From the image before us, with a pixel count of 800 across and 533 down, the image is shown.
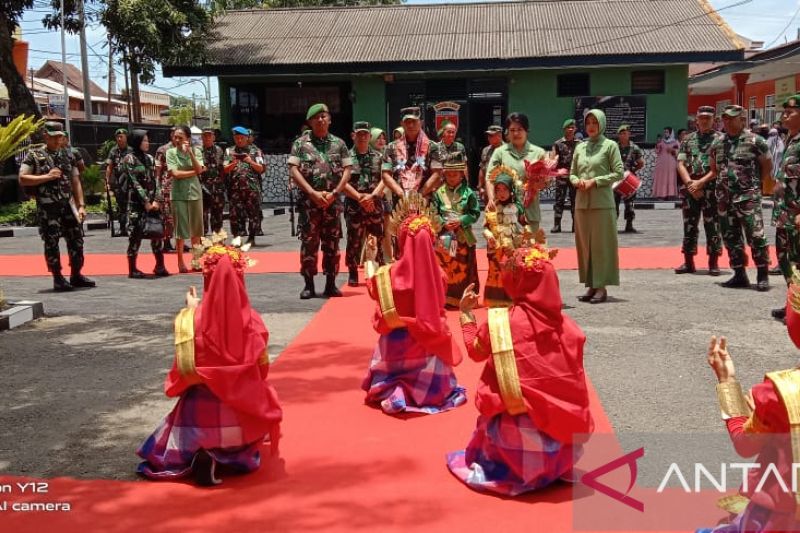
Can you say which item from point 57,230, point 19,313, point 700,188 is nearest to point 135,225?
point 57,230

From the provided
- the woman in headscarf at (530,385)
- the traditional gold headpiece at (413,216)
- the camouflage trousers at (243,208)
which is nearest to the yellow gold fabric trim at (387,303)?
the traditional gold headpiece at (413,216)

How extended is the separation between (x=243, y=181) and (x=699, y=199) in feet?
23.4

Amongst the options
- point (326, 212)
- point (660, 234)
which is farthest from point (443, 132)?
point (660, 234)

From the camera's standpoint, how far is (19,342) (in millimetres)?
7086

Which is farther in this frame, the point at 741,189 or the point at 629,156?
the point at 629,156

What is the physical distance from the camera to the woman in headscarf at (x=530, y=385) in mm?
3590

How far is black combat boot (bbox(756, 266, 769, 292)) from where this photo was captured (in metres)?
8.59

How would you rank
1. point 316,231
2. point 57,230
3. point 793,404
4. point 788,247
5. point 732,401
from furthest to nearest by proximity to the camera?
point 57,230
point 316,231
point 788,247
point 732,401
point 793,404

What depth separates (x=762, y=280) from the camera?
864cm

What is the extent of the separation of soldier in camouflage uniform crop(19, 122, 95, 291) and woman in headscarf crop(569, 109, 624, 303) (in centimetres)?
559

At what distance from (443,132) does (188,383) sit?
559 centimetres

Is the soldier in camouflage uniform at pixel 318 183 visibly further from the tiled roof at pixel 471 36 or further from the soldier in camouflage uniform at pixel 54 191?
the tiled roof at pixel 471 36

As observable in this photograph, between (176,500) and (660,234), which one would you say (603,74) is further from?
(176,500)

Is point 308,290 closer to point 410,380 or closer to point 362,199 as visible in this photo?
point 362,199
